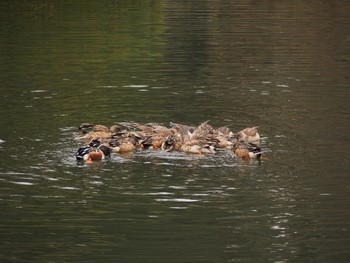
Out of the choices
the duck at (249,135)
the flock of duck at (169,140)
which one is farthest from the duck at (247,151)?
the duck at (249,135)

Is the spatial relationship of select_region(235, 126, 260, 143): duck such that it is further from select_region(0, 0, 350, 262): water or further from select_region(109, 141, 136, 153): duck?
select_region(109, 141, 136, 153): duck

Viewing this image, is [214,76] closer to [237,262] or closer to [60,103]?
[60,103]

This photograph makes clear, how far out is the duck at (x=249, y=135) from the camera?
20594 mm

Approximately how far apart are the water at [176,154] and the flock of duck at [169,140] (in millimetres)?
291

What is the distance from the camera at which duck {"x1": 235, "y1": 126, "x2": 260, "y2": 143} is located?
20.6m

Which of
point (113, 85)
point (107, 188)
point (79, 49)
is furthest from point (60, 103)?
point (79, 49)

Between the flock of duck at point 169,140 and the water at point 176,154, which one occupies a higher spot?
the flock of duck at point 169,140

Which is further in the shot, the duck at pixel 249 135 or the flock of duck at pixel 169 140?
the duck at pixel 249 135

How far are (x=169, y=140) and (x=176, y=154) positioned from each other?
0.97 feet

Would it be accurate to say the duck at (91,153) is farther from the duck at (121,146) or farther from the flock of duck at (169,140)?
the duck at (121,146)

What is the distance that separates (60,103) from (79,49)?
991cm

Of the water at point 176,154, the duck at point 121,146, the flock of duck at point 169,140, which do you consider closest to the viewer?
the water at point 176,154

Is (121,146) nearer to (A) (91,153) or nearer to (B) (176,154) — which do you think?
(A) (91,153)

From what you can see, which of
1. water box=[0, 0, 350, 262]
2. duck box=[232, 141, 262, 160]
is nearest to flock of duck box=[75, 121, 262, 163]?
duck box=[232, 141, 262, 160]
